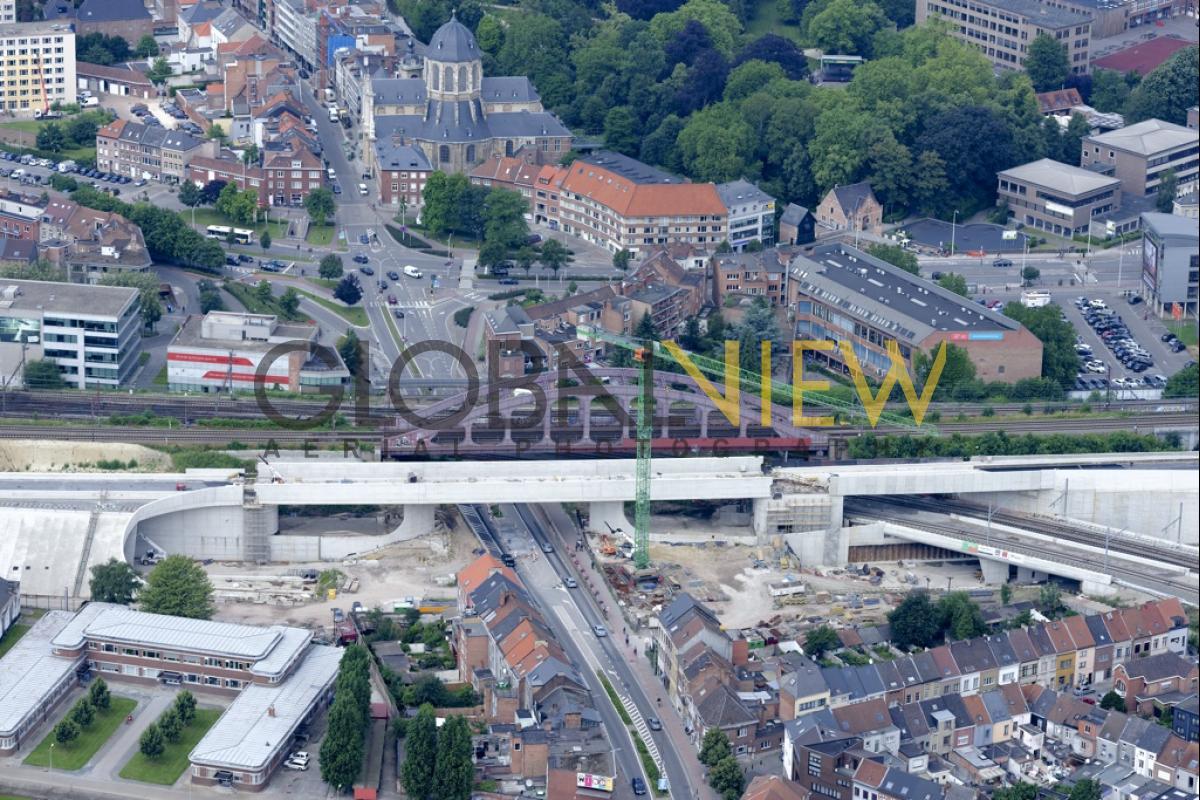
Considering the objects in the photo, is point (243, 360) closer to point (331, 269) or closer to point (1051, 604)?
point (331, 269)

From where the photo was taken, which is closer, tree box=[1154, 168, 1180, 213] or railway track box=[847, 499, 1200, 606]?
railway track box=[847, 499, 1200, 606]

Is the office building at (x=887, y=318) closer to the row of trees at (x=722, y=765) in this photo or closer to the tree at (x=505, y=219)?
the tree at (x=505, y=219)

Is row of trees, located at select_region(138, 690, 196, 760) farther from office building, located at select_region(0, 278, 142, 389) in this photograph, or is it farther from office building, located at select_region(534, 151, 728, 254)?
office building, located at select_region(534, 151, 728, 254)

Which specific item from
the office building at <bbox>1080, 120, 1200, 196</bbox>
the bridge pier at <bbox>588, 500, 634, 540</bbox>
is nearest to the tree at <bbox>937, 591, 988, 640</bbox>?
the bridge pier at <bbox>588, 500, 634, 540</bbox>

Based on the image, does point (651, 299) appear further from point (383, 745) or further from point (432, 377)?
point (383, 745)

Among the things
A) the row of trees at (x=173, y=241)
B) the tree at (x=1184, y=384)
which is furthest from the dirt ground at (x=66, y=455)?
the tree at (x=1184, y=384)

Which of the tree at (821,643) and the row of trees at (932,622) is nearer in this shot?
the tree at (821,643)

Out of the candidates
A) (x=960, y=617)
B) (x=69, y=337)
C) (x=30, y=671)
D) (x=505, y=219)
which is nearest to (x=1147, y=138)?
(x=505, y=219)
